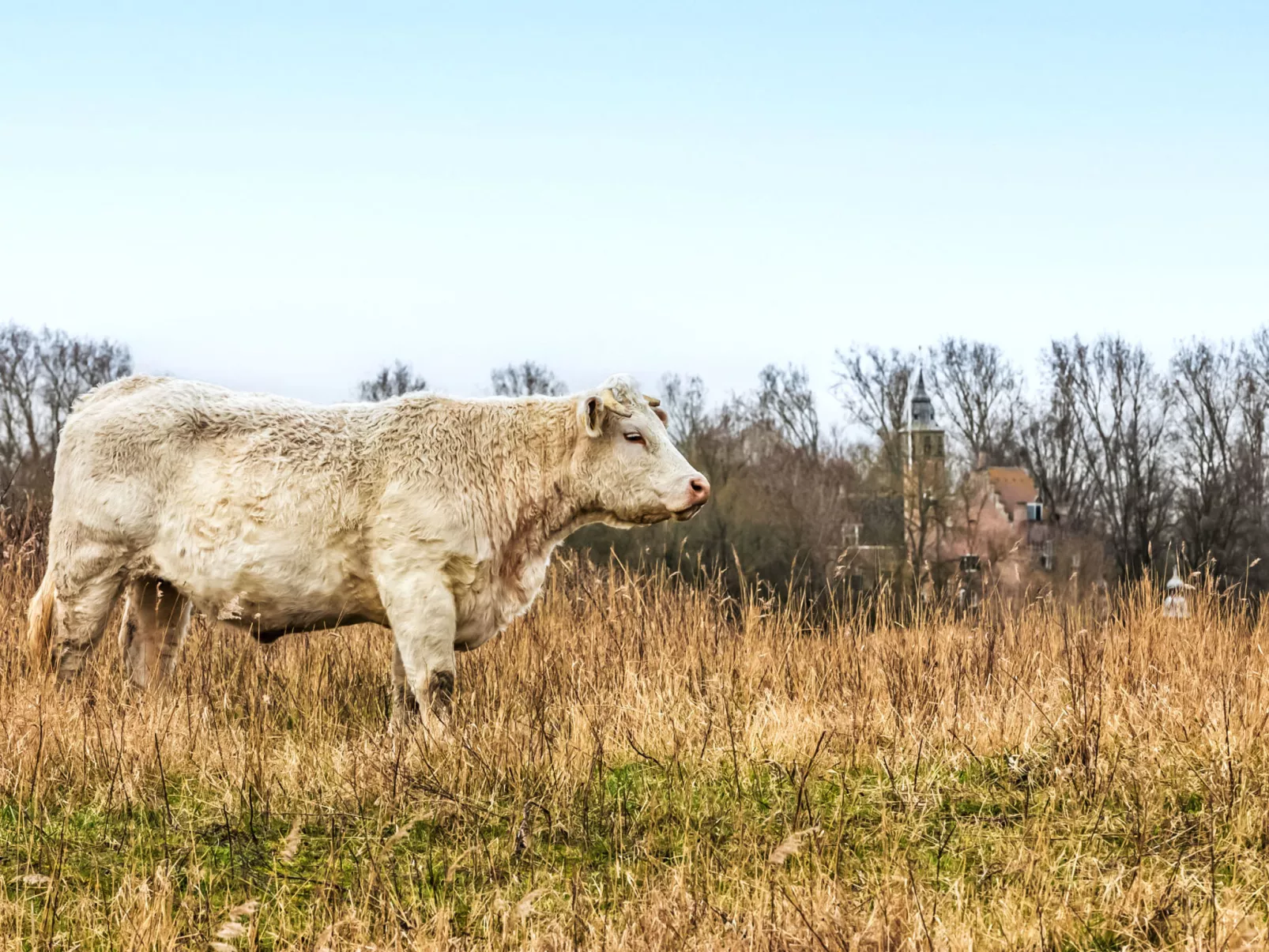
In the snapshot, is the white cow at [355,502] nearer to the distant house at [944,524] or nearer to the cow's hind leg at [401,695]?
the cow's hind leg at [401,695]

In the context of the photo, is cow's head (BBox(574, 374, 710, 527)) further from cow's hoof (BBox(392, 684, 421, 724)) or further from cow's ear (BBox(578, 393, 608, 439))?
cow's hoof (BBox(392, 684, 421, 724))

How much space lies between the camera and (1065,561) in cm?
5056

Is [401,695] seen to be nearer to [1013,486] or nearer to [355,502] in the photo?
[355,502]

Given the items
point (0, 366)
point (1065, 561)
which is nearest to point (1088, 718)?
point (1065, 561)

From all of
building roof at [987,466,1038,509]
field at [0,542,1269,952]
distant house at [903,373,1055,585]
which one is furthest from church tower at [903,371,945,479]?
field at [0,542,1269,952]

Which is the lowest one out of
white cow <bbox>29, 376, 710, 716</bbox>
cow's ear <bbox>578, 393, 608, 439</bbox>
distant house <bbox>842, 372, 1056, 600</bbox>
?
distant house <bbox>842, 372, 1056, 600</bbox>

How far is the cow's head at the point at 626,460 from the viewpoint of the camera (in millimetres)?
6348

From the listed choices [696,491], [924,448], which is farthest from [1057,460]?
[696,491]

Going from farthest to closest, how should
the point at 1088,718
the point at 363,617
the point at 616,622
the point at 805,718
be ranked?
the point at 616,622 < the point at 363,617 < the point at 805,718 < the point at 1088,718

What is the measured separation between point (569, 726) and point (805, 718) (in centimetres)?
113

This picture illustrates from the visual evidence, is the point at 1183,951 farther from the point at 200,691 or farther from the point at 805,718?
the point at 200,691

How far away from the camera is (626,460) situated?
640 centimetres

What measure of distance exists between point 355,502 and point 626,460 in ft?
4.55

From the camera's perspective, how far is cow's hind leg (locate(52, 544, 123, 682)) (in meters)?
6.67
